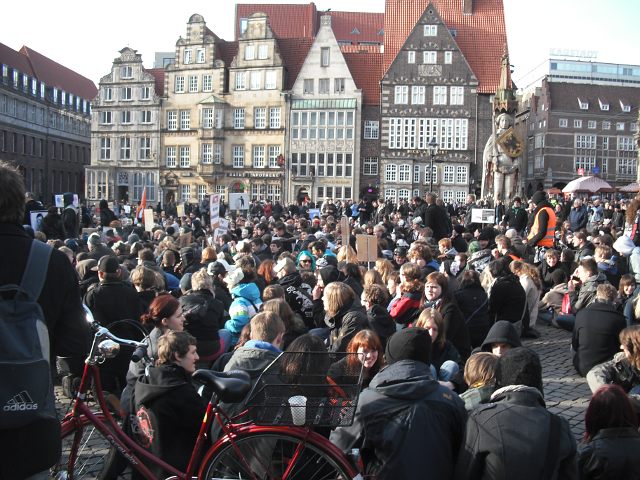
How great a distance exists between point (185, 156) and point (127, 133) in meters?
5.21

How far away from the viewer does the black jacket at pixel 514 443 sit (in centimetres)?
362

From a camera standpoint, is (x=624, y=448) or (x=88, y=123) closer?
(x=624, y=448)

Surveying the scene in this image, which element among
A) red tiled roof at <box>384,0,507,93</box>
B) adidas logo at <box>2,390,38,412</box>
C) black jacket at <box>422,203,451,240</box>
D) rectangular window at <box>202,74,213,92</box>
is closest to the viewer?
adidas logo at <box>2,390,38,412</box>

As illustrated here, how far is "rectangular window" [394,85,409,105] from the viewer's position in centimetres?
4991

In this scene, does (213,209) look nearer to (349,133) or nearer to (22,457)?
(22,457)

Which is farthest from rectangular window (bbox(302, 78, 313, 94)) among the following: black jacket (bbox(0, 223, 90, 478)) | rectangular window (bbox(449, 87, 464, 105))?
black jacket (bbox(0, 223, 90, 478))

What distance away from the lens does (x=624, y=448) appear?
3.94 m

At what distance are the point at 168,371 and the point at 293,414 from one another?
3.43 ft

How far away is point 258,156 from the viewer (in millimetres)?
52156

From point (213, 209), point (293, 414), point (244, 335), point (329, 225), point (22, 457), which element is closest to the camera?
point (22, 457)

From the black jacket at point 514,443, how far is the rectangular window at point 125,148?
54.0 meters

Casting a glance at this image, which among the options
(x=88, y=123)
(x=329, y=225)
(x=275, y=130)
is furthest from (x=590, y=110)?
(x=329, y=225)

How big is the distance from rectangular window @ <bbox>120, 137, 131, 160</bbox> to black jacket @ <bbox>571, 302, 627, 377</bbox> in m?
50.7

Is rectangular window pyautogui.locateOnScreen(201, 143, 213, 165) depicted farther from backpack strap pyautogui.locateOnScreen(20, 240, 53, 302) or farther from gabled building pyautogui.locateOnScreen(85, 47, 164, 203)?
backpack strap pyautogui.locateOnScreen(20, 240, 53, 302)
